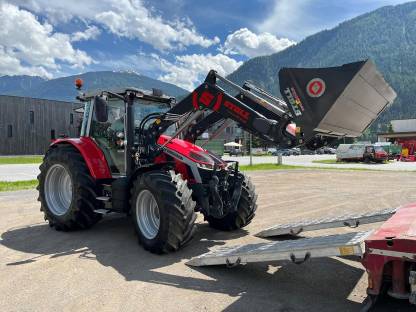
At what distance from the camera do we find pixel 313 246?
3.96m

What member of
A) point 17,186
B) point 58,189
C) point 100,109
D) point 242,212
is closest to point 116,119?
point 100,109

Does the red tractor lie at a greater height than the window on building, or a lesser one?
lesser

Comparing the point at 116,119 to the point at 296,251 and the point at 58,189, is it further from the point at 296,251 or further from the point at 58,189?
the point at 296,251

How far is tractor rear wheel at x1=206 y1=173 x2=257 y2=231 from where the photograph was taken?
6.85 metres

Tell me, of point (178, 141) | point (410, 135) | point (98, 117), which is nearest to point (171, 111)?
point (178, 141)

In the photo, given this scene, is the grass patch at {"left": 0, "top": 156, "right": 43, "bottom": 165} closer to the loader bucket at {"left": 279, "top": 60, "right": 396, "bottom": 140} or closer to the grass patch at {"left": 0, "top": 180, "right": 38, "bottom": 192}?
the grass patch at {"left": 0, "top": 180, "right": 38, "bottom": 192}

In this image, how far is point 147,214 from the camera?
20.1 ft

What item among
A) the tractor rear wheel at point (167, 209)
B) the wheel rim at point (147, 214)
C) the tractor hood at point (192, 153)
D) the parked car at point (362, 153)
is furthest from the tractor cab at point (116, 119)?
the parked car at point (362, 153)

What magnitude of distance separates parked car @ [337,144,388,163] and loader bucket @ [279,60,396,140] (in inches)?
1318

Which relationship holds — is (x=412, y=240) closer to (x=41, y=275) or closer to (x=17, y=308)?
(x=17, y=308)

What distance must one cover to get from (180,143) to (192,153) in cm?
33

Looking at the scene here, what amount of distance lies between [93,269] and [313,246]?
2883mm

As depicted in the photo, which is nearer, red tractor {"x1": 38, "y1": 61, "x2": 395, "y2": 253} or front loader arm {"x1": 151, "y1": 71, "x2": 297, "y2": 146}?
red tractor {"x1": 38, "y1": 61, "x2": 395, "y2": 253}

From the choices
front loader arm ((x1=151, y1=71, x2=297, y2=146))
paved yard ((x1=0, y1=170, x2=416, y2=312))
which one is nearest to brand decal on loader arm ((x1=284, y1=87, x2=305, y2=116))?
front loader arm ((x1=151, y1=71, x2=297, y2=146))
